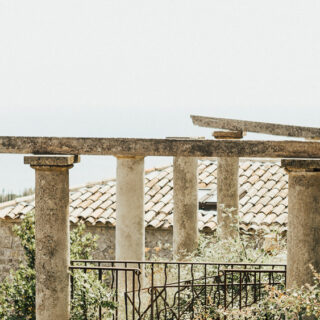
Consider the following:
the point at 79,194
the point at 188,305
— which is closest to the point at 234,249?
the point at 188,305

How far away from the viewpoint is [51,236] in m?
6.94

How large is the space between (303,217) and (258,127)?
11.6ft

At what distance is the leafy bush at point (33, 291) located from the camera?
24.1 ft

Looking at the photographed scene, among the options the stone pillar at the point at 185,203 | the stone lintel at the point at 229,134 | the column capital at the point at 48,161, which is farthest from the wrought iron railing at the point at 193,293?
the stone lintel at the point at 229,134

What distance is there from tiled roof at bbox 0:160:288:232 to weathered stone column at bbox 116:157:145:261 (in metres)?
5.51

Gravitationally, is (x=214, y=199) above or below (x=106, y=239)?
above

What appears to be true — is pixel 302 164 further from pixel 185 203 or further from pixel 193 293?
pixel 185 203

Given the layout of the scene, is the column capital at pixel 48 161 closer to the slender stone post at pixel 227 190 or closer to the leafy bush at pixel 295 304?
the leafy bush at pixel 295 304

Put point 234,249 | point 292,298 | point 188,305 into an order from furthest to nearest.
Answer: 1. point 234,249
2. point 188,305
3. point 292,298

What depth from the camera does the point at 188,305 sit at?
816 centimetres

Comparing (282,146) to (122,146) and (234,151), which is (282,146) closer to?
(234,151)

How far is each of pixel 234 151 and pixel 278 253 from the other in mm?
3217

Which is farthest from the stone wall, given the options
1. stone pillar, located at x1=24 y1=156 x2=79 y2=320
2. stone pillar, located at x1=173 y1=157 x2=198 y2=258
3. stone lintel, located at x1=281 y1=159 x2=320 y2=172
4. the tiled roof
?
stone lintel, located at x1=281 y1=159 x2=320 y2=172

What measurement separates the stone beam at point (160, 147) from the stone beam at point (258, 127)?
2.48 metres
